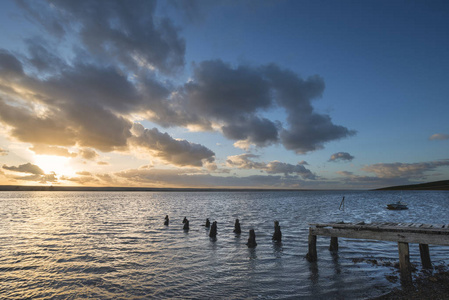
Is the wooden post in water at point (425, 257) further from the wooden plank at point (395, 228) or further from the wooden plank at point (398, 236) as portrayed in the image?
the wooden plank at point (398, 236)

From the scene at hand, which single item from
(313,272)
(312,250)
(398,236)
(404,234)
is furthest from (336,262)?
(404,234)

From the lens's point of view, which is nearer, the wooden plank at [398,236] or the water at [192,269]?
the wooden plank at [398,236]

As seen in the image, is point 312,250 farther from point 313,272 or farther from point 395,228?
point 395,228

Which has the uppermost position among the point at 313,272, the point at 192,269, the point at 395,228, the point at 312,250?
the point at 395,228

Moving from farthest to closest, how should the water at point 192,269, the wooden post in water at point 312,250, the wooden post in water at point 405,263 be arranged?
the wooden post in water at point 312,250, the wooden post in water at point 405,263, the water at point 192,269

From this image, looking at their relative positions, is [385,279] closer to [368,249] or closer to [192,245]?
[368,249]

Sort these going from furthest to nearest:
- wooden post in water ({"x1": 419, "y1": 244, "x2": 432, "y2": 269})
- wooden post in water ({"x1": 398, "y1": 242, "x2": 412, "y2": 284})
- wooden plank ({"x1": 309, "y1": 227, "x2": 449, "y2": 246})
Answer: wooden post in water ({"x1": 419, "y1": 244, "x2": 432, "y2": 269}), wooden post in water ({"x1": 398, "y1": 242, "x2": 412, "y2": 284}), wooden plank ({"x1": 309, "y1": 227, "x2": 449, "y2": 246})

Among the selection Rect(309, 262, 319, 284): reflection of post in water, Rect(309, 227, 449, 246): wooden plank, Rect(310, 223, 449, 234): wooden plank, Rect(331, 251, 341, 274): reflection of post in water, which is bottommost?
Rect(309, 262, 319, 284): reflection of post in water

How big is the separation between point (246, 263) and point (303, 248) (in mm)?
5895

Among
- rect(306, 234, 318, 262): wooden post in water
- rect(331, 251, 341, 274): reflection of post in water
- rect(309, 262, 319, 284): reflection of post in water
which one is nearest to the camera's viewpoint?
rect(309, 262, 319, 284): reflection of post in water

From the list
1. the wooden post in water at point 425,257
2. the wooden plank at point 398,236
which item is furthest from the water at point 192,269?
the wooden plank at point 398,236

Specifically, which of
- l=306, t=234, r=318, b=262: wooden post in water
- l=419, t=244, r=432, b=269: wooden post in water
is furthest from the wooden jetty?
l=306, t=234, r=318, b=262: wooden post in water

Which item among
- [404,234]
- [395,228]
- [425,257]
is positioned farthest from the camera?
[425,257]

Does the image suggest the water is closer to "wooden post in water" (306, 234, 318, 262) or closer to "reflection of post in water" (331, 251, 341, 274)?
"reflection of post in water" (331, 251, 341, 274)
